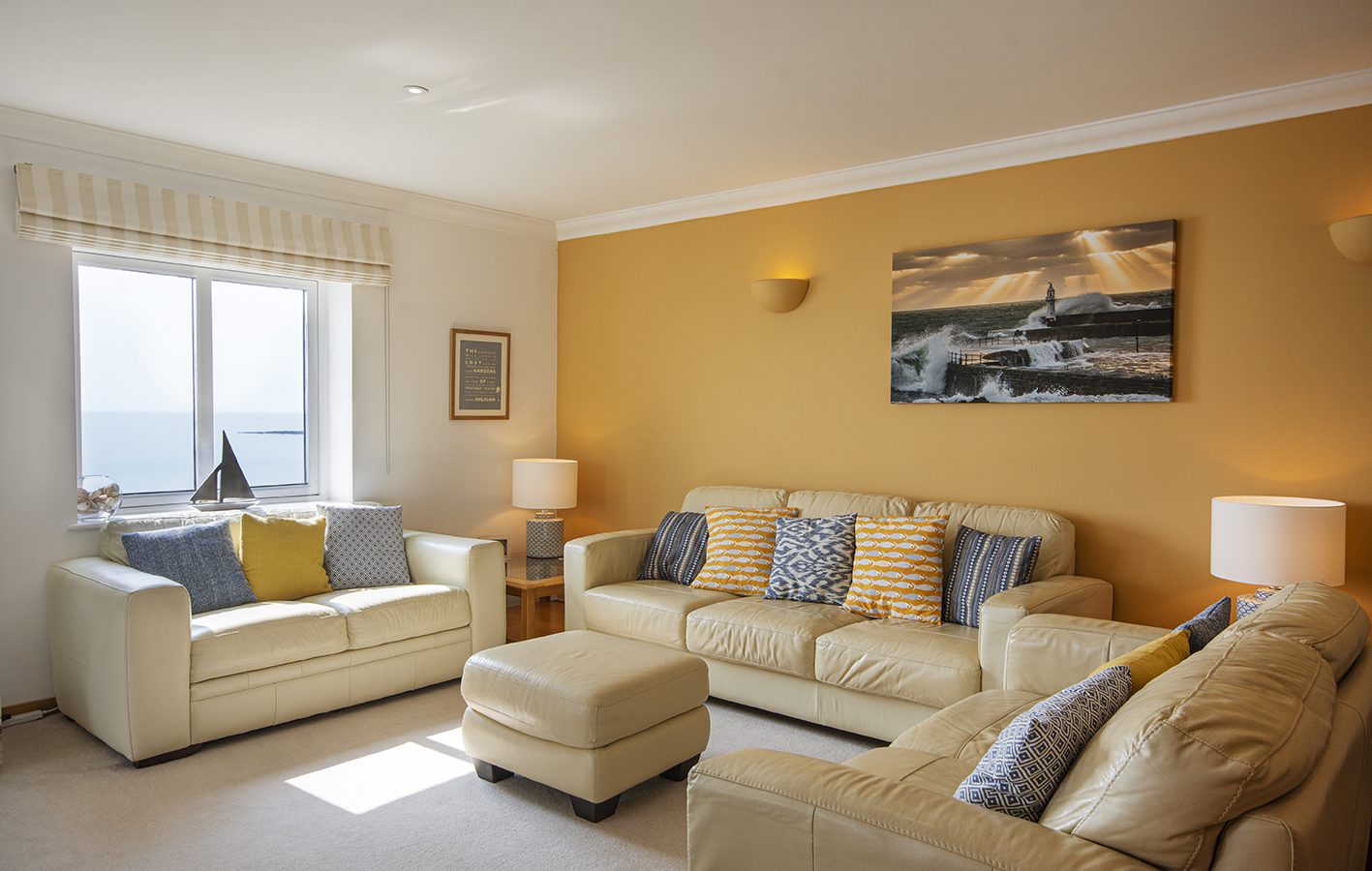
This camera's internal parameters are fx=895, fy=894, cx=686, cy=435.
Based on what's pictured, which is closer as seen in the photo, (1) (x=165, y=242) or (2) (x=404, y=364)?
(1) (x=165, y=242)

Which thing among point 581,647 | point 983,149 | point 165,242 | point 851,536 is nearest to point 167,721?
point 581,647

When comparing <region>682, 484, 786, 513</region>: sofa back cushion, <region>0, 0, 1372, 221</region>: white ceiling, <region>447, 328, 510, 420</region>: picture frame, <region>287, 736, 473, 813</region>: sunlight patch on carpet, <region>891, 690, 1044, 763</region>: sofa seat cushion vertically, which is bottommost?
<region>287, 736, 473, 813</region>: sunlight patch on carpet

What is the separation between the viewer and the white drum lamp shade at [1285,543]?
294 centimetres

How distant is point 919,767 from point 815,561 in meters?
1.92

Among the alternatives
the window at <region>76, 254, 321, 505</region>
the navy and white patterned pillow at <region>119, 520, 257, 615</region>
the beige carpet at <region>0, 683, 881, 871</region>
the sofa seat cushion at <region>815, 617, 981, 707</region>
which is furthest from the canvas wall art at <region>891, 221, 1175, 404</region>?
the window at <region>76, 254, 321, 505</region>

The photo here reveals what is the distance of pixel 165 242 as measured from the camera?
13.6ft

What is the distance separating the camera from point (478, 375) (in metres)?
5.50

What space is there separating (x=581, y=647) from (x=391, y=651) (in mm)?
1207

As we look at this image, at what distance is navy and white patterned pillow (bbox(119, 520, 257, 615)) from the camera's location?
3.74 m

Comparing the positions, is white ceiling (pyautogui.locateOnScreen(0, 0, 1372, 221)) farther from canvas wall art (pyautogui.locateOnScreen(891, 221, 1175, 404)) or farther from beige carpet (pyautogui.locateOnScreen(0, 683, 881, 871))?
beige carpet (pyautogui.locateOnScreen(0, 683, 881, 871))

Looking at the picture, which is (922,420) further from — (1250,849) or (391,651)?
(1250,849)

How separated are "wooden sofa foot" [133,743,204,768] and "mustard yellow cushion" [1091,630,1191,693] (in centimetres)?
321

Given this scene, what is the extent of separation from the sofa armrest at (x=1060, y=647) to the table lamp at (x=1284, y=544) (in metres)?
0.50

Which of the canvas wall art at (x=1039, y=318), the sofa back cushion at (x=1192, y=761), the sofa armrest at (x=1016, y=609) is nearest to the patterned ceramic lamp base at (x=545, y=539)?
the canvas wall art at (x=1039, y=318)
